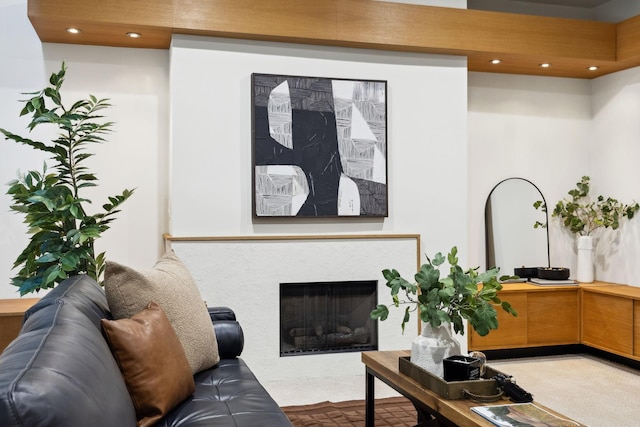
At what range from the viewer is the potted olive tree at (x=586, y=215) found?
5.05m

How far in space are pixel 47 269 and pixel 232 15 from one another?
201 cm

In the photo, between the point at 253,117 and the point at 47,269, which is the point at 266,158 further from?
the point at 47,269

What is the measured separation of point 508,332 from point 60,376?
4178 mm

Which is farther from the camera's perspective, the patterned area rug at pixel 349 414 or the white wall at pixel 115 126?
the white wall at pixel 115 126

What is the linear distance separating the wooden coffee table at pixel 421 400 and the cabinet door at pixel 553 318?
241cm

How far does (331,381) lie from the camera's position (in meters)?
4.23

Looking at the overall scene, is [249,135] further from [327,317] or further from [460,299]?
[460,299]

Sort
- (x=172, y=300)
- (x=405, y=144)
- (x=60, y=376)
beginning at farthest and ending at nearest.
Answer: (x=405, y=144) → (x=172, y=300) → (x=60, y=376)

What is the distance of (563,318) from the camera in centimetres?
494

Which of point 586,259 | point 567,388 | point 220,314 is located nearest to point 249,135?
point 220,314

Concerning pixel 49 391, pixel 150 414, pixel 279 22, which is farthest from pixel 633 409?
pixel 49 391

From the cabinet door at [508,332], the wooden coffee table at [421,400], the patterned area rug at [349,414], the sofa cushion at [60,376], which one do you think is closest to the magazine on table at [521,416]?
the wooden coffee table at [421,400]

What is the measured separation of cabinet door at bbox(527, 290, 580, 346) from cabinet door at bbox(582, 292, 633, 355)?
8 centimetres

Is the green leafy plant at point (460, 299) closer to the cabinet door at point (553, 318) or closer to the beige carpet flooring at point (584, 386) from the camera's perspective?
the beige carpet flooring at point (584, 386)
